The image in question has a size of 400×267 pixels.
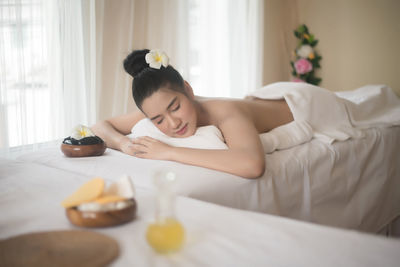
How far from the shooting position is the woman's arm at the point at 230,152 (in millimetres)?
1361

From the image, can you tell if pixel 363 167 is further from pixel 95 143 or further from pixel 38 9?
pixel 38 9

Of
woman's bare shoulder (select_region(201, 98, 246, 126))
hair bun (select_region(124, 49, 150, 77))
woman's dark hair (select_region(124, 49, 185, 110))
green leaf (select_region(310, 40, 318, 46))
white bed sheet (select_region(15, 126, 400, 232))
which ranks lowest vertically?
white bed sheet (select_region(15, 126, 400, 232))

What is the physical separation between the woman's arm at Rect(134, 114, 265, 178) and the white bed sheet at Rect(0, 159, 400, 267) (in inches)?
16.1

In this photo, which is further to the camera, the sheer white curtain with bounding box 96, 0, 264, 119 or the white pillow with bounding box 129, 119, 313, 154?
the sheer white curtain with bounding box 96, 0, 264, 119

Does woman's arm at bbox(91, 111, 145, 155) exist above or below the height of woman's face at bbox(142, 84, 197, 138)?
below

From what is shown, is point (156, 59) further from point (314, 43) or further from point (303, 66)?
point (314, 43)

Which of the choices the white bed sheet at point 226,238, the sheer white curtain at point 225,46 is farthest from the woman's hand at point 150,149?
the sheer white curtain at point 225,46

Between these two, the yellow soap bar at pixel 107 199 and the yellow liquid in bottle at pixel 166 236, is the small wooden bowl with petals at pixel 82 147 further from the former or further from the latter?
the yellow liquid in bottle at pixel 166 236

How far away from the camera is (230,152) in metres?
1.42

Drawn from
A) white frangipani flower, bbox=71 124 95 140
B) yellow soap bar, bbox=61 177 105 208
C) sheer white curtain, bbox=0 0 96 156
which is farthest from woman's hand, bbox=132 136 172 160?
sheer white curtain, bbox=0 0 96 156

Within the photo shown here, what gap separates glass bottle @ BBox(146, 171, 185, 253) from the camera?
67cm

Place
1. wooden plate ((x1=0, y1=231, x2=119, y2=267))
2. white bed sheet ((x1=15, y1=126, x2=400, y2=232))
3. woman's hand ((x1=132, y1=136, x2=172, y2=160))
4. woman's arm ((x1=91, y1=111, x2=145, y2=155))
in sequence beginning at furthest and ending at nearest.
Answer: woman's arm ((x1=91, y1=111, x2=145, y2=155))
woman's hand ((x1=132, y1=136, x2=172, y2=160))
white bed sheet ((x1=15, y1=126, x2=400, y2=232))
wooden plate ((x1=0, y1=231, x2=119, y2=267))

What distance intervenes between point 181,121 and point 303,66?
2.72 m

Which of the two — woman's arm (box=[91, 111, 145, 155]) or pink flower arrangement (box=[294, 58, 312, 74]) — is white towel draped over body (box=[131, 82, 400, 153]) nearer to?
woman's arm (box=[91, 111, 145, 155])
